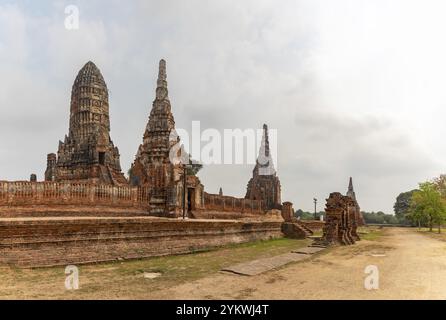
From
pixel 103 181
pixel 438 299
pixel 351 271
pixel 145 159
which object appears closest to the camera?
pixel 438 299

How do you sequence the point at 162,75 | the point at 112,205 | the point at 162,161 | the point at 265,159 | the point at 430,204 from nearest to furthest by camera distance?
the point at 112,205 < the point at 162,161 < the point at 162,75 < the point at 430,204 < the point at 265,159

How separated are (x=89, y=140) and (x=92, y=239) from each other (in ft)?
63.7

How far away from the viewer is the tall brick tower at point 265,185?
132ft

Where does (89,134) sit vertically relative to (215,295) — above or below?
above

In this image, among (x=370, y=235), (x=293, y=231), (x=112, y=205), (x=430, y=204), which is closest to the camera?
(x=112, y=205)

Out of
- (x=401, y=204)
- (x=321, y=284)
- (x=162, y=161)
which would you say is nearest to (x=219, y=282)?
(x=321, y=284)

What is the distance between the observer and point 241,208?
1134 inches

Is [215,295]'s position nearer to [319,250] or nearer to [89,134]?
[319,250]

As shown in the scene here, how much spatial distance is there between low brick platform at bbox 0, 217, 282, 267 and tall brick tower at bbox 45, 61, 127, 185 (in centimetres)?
1408

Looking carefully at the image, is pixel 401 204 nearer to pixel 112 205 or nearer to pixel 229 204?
pixel 229 204

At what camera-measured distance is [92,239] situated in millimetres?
9984
